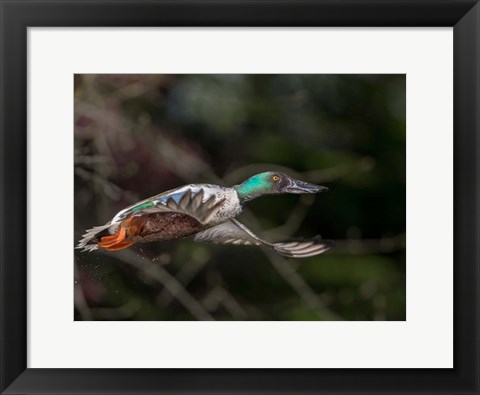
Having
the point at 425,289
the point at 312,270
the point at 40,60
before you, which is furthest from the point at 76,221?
the point at 425,289

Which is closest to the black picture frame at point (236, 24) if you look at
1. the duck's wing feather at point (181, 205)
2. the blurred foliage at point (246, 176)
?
the blurred foliage at point (246, 176)

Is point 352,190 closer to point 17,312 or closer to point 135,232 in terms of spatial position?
point 135,232

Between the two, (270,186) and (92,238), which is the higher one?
(270,186)

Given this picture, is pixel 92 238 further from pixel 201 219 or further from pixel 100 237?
pixel 201 219

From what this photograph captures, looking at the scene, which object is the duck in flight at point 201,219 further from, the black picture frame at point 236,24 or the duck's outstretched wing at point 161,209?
the black picture frame at point 236,24

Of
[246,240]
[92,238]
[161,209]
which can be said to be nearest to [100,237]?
[92,238]

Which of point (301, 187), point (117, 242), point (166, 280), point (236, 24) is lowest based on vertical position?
point (166, 280)
